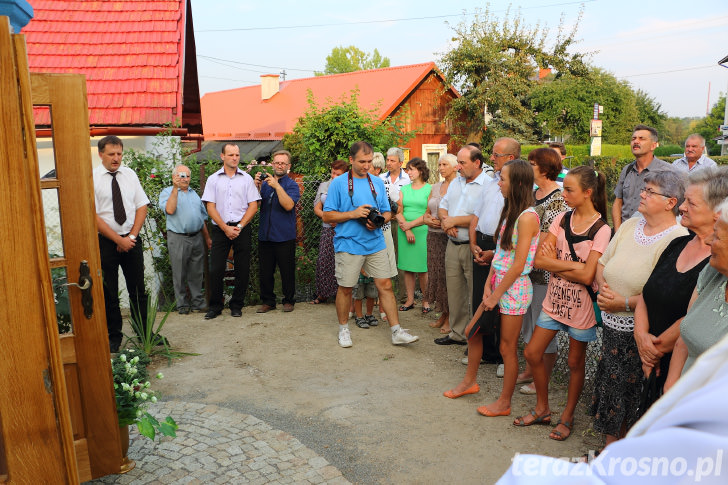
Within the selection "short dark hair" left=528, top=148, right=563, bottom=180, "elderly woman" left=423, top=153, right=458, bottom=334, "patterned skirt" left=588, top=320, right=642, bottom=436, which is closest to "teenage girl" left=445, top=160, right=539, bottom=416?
"short dark hair" left=528, top=148, right=563, bottom=180

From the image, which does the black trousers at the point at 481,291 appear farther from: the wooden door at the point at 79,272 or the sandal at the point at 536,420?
the wooden door at the point at 79,272

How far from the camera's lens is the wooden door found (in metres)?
2.92

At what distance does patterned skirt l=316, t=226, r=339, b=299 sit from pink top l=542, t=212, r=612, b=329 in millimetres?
3812

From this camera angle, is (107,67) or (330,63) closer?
(107,67)

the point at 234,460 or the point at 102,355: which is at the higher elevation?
the point at 102,355

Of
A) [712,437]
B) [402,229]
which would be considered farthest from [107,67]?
[712,437]

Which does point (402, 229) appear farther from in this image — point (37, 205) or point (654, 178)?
point (37, 205)

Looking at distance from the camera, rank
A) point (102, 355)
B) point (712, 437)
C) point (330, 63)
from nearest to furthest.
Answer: point (712, 437)
point (102, 355)
point (330, 63)

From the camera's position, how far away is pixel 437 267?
6.71 meters

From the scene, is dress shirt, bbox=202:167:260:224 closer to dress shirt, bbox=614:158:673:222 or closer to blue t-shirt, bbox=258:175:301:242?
blue t-shirt, bbox=258:175:301:242

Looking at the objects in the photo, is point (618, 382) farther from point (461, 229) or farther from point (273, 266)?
point (273, 266)

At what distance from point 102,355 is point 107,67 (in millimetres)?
7631

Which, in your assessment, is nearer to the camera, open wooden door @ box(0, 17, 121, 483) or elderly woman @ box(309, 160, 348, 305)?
open wooden door @ box(0, 17, 121, 483)

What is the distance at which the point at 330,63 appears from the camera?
62375 millimetres
